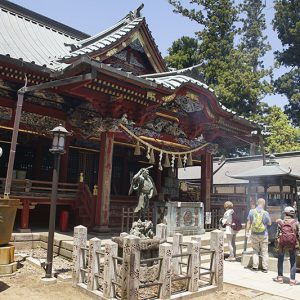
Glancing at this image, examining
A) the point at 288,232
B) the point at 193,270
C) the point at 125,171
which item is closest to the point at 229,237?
the point at 288,232

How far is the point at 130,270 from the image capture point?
5473 mm

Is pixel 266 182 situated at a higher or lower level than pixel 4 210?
higher

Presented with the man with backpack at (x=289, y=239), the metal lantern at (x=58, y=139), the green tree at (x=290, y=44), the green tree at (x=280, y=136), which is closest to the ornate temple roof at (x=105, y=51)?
the metal lantern at (x=58, y=139)

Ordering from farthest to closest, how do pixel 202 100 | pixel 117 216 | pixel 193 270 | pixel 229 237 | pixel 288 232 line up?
pixel 202 100
pixel 117 216
pixel 229 237
pixel 288 232
pixel 193 270

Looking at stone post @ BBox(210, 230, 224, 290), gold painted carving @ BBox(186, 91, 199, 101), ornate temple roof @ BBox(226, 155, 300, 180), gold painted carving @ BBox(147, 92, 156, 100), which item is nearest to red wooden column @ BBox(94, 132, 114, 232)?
gold painted carving @ BBox(147, 92, 156, 100)

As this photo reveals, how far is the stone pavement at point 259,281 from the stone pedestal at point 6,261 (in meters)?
4.69

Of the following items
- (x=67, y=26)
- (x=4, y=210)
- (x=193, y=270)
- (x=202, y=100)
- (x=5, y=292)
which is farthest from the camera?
(x=67, y=26)

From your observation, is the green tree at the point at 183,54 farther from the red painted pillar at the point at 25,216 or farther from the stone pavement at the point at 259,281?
the stone pavement at the point at 259,281

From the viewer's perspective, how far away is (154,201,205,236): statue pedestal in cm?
1106

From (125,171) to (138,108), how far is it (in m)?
6.33

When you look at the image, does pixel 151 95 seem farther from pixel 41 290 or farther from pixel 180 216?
pixel 41 290

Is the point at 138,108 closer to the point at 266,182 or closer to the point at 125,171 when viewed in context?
the point at 266,182

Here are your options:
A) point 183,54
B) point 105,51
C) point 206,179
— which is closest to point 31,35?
point 105,51

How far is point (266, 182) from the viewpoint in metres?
11.2
